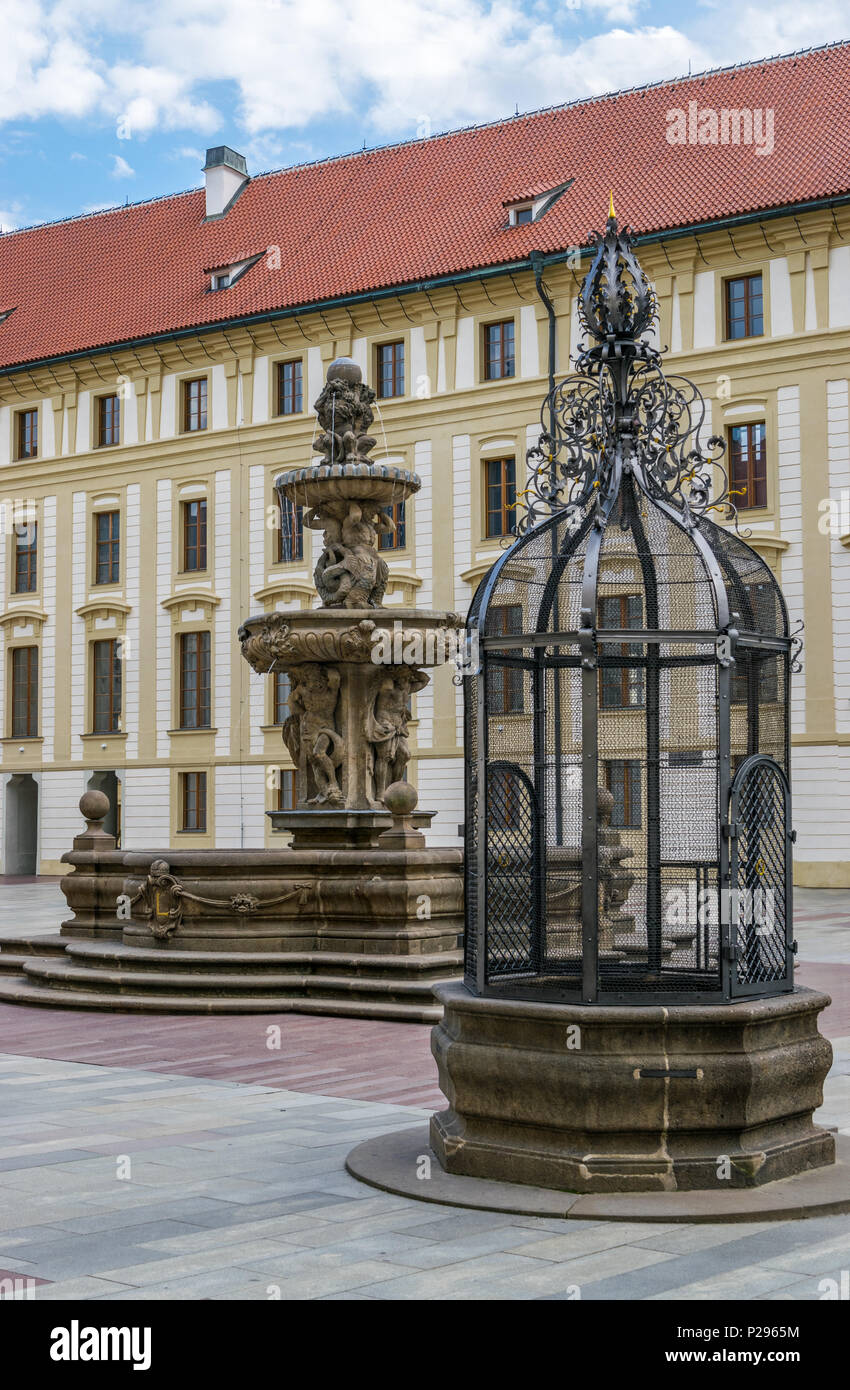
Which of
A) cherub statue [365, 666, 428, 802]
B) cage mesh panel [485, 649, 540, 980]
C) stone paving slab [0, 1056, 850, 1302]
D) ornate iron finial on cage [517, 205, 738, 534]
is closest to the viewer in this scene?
stone paving slab [0, 1056, 850, 1302]

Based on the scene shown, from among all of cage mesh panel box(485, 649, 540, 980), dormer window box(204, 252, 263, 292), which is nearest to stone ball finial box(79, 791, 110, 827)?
cage mesh panel box(485, 649, 540, 980)

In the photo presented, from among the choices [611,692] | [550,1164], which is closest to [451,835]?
[611,692]

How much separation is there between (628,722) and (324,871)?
564 cm

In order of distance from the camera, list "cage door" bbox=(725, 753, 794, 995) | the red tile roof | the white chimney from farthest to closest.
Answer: the white chimney
the red tile roof
"cage door" bbox=(725, 753, 794, 995)

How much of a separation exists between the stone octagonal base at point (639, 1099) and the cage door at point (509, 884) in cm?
86

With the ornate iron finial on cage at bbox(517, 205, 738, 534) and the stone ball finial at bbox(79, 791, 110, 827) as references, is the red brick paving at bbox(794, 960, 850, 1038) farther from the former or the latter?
the stone ball finial at bbox(79, 791, 110, 827)

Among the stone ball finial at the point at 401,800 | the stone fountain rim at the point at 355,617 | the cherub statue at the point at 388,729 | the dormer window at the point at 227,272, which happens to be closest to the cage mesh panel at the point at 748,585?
the stone ball finial at the point at 401,800

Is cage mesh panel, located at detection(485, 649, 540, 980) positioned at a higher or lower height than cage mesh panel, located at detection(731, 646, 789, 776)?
lower

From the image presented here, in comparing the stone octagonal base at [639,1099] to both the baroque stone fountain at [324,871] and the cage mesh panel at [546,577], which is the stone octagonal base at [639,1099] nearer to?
the cage mesh panel at [546,577]

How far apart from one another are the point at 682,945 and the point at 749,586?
1.77 meters

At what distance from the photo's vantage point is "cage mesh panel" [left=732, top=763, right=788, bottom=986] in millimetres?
6781

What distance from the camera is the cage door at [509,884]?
7.21 meters

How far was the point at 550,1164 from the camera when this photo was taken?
6.11 meters

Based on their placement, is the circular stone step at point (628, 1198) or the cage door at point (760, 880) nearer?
the circular stone step at point (628, 1198)
